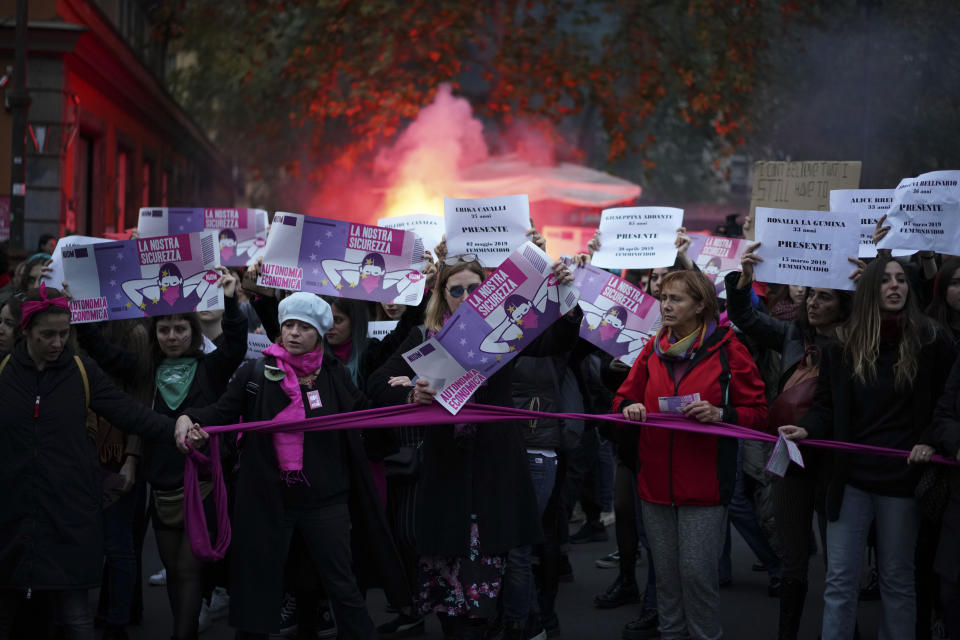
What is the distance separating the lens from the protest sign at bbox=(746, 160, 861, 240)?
24.6ft

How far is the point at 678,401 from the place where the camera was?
18.0ft

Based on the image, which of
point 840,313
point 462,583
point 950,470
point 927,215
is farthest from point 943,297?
point 462,583

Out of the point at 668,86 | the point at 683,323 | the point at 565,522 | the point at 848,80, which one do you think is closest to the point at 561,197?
the point at 668,86

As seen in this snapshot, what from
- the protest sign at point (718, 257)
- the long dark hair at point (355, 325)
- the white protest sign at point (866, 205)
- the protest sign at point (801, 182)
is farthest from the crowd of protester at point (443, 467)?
the protest sign at point (718, 257)

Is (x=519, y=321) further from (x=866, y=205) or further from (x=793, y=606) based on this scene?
(x=866, y=205)

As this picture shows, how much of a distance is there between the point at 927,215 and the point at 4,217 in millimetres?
13597

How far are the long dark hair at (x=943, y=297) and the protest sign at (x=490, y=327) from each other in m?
2.13

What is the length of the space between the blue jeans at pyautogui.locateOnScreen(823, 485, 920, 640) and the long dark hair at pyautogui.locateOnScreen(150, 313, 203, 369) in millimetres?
3306

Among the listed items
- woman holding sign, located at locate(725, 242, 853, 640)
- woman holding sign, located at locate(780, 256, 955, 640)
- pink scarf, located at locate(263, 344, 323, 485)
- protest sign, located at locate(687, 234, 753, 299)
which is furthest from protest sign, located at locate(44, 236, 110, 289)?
protest sign, located at locate(687, 234, 753, 299)

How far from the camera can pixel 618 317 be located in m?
6.96

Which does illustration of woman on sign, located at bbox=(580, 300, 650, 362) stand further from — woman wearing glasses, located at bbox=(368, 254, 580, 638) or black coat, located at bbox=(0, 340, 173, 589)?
black coat, located at bbox=(0, 340, 173, 589)

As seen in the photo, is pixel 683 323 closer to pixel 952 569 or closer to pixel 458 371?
pixel 458 371

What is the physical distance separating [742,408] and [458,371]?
1.38 meters

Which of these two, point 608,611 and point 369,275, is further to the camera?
point 608,611
